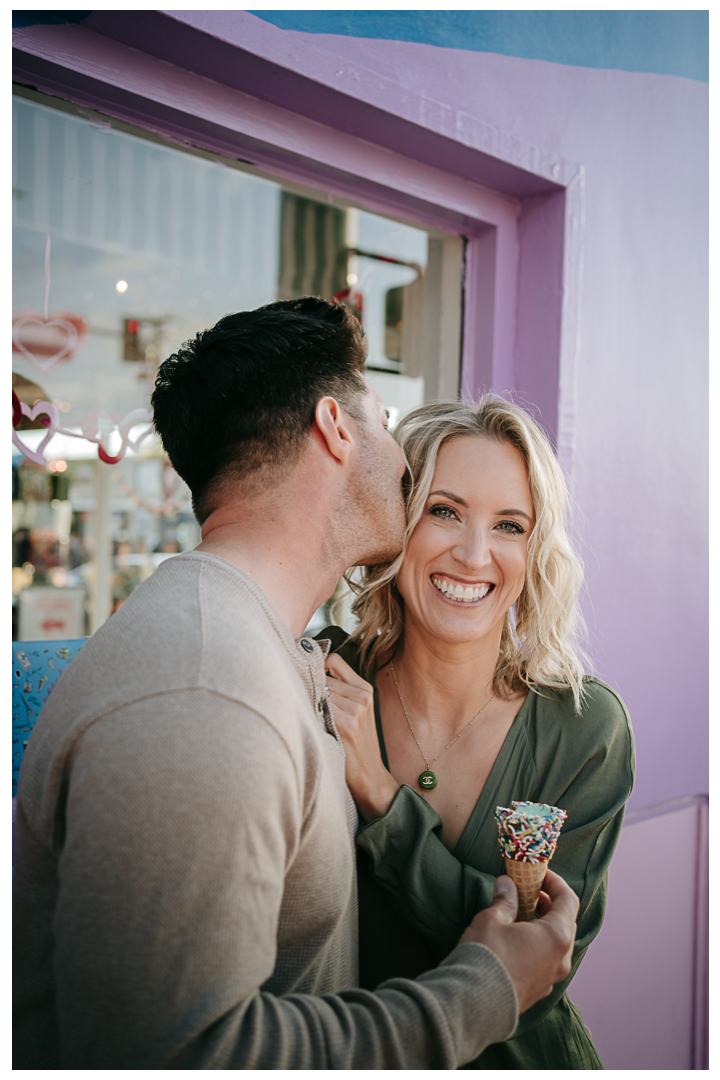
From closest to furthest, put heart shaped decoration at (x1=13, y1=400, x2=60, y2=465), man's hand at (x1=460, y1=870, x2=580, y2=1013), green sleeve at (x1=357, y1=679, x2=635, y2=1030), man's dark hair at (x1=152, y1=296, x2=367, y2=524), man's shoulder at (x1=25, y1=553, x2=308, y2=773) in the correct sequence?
man's shoulder at (x1=25, y1=553, x2=308, y2=773) → man's hand at (x1=460, y1=870, x2=580, y2=1013) → man's dark hair at (x1=152, y1=296, x2=367, y2=524) → green sleeve at (x1=357, y1=679, x2=635, y2=1030) → heart shaped decoration at (x1=13, y1=400, x2=60, y2=465)

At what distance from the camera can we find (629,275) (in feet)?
9.97

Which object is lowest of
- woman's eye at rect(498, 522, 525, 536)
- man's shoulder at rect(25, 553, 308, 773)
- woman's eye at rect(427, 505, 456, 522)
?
man's shoulder at rect(25, 553, 308, 773)

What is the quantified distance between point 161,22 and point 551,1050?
270 cm

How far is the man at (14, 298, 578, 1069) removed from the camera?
94cm

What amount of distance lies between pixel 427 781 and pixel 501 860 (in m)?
0.27

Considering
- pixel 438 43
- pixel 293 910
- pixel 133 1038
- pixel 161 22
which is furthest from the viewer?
pixel 438 43

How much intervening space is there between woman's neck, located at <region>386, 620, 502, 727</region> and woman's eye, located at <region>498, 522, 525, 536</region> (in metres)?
0.29

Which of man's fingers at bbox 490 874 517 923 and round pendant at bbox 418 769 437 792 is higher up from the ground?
round pendant at bbox 418 769 437 792

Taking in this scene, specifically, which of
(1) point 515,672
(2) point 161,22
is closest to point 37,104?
(2) point 161,22

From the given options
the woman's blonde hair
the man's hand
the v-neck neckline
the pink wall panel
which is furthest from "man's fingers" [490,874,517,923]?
the pink wall panel

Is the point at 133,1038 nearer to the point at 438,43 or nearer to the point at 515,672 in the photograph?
the point at 515,672

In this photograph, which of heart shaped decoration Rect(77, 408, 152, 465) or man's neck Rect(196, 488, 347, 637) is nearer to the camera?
man's neck Rect(196, 488, 347, 637)

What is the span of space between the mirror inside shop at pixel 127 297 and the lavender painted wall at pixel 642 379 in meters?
0.60

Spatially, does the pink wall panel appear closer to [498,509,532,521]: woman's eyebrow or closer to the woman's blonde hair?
the woman's blonde hair
